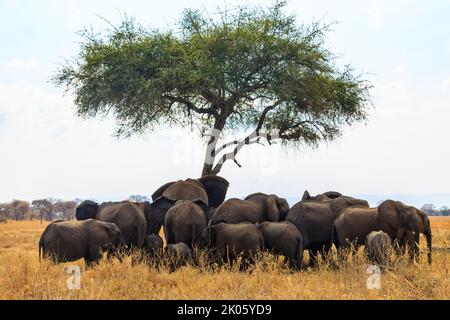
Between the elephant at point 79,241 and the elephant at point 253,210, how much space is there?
275cm

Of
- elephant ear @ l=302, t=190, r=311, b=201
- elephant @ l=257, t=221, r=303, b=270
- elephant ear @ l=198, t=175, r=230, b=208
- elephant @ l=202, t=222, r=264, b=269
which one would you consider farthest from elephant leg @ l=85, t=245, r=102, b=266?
elephant ear @ l=302, t=190, r=311, b=201

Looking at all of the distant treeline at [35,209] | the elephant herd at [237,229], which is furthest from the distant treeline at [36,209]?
the elephant herd at [237,229]

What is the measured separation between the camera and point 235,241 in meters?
13.9

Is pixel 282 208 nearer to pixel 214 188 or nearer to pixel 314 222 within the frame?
pixel 314 222

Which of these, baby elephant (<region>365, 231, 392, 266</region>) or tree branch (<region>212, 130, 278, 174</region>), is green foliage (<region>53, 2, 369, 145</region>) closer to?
tree branch (<region>212, 130, 278, 174</region>)

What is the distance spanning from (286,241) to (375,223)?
2.68 metres

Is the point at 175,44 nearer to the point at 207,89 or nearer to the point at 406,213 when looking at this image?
the point at 207,89

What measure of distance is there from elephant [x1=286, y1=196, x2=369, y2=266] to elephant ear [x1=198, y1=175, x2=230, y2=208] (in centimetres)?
491

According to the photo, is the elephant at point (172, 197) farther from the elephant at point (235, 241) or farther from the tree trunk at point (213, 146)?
the tree trunk at point (213, 146)

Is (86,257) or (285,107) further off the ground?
(285,107)

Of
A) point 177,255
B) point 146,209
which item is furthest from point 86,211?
point 177,255
